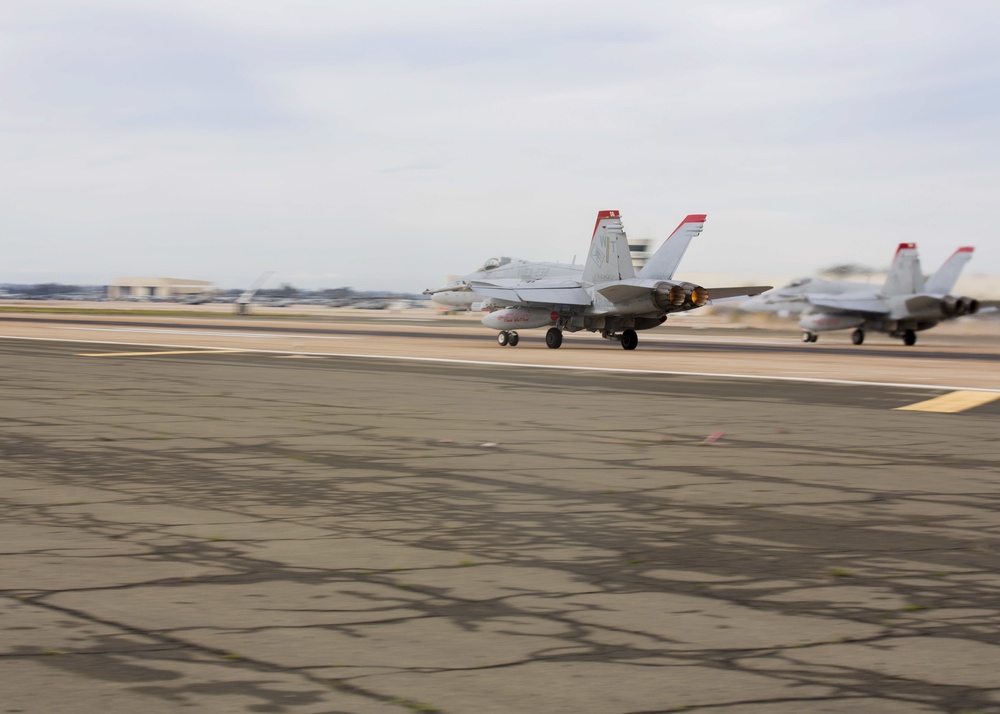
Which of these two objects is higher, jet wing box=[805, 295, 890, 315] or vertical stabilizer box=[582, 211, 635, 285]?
vertical stabilizer box=[582, 211, 635, 285]

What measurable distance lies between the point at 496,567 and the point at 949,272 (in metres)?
41.1

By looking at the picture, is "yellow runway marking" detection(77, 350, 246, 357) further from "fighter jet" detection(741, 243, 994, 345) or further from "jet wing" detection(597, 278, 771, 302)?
"fighter jet" detection(741, 243, 994, 345)

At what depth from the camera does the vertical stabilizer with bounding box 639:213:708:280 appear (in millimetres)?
32188

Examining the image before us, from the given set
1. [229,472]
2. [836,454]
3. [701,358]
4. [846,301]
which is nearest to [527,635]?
[229,472]

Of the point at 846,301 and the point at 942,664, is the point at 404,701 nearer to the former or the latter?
the point at 942,664

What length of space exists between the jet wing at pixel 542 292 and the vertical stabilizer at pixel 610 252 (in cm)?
81

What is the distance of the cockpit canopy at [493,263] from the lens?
37869 millimetres

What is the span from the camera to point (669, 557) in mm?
6191

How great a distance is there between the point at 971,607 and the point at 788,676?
1546 mm

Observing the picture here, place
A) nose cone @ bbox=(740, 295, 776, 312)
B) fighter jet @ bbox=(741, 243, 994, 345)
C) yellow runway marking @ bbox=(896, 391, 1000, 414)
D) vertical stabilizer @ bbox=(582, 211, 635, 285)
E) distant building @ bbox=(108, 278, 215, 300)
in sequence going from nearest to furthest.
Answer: yellow runway marking @ bbox=(896, 391, 1000, 414) → vertical stabilizer @ bbox=(582, 211, 635, 285) → fighter jet @ bbox=(741, 243, 994, 345) → nose cone @ bbox=(740, 295, 776, 312) → distant building @ bbox=(108, 278, 215, 300)

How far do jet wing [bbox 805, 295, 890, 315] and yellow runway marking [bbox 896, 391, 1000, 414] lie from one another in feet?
80.0

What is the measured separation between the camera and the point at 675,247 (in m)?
32.2

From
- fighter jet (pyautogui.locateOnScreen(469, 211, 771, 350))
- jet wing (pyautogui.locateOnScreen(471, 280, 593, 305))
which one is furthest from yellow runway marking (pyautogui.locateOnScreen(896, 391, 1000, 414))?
jet wing (pyautogui.locateOnScreen(471, 280, 593, 305))

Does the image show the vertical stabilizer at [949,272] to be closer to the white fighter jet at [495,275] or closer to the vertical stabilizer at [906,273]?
the vertical stabilizer at [906,273]
